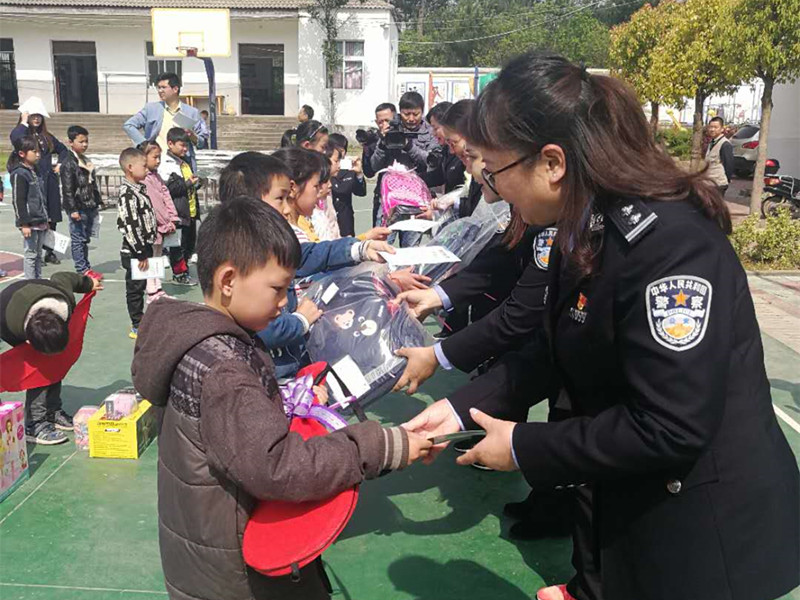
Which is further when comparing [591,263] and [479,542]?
[479,542]

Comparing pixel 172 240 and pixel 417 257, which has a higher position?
pixel 417 257

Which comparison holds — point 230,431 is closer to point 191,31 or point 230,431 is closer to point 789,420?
point 789,420

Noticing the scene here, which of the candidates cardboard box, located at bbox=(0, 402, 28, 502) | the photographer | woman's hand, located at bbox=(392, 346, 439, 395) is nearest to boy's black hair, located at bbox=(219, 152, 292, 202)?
woman's hand, located at bbox=(392, 346, 439, 395)

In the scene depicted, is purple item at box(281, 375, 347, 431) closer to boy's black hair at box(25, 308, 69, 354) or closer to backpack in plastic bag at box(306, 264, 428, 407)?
backpack in plastic bag at box(306, 264, 428, 407)

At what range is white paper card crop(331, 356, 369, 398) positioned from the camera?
2.78m

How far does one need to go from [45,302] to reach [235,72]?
86.1 ft

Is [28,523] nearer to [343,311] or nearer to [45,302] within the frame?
[45,302]

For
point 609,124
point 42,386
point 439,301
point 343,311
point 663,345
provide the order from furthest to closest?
point 42,386 → point 439,301 → point 343,311 → point 609,124 → point 663,345

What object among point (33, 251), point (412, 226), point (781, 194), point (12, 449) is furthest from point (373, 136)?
point (781, 194)

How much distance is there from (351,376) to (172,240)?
486cm

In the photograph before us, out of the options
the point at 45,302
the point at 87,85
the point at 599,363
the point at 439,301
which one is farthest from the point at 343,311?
the point at 87,85

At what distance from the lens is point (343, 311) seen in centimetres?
303

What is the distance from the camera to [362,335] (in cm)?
295

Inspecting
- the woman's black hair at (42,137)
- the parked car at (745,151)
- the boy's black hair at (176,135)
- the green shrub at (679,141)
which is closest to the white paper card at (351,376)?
the boy's black hair at (176,135)
